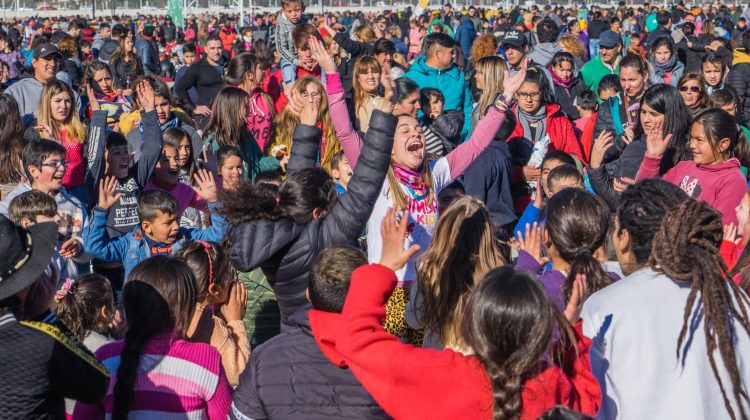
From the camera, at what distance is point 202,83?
37.0 ft

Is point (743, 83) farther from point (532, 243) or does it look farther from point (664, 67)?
point (532, 243)

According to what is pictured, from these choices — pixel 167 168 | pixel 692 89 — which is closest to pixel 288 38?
pixel 167 168

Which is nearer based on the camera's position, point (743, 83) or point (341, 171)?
point (341, 171)

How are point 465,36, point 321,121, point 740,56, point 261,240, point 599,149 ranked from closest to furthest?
point 261,240
point 599,149
point 321,121
point 740,56
point 465,36

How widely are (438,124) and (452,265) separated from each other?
453cm

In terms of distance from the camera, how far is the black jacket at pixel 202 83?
1123 cm

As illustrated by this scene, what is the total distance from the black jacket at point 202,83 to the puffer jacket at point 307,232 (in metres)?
7.15

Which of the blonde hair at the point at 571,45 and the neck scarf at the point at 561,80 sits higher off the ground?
the blonde hair at the point at 571,45

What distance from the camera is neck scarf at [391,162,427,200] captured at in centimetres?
529

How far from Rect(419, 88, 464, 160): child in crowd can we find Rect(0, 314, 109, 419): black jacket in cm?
412

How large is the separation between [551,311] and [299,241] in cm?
165

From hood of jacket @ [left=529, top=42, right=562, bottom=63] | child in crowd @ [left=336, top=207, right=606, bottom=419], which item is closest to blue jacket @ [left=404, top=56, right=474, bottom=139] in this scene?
hood of jacket @ [left=529, top=42, right=562, bottom=63]

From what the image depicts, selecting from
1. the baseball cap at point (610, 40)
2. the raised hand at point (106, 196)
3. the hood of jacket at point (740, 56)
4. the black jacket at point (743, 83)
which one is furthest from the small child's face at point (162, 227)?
the hood of jacket at point (740, 56)

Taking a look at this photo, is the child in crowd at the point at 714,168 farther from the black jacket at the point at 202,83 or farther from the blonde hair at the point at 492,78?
the black jacket at the point at 202,83
